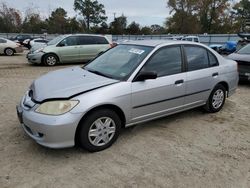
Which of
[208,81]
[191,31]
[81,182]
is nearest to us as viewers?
[81,182]

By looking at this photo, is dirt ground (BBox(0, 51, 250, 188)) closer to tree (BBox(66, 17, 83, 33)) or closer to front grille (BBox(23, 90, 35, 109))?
front grille (BBox(23, 90, 35, 109))

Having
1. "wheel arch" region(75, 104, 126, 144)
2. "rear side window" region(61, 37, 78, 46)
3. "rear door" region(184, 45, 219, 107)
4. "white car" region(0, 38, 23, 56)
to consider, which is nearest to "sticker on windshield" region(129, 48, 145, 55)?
"rear door" region(184, 45, 219, 107)

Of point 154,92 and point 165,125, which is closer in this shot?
point 154,92

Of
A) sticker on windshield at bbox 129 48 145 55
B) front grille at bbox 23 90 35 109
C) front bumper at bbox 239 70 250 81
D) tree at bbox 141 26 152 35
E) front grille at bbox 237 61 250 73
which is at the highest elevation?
tree at bbox 141 26 152 35

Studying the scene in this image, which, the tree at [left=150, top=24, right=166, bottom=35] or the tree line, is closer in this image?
the tree line

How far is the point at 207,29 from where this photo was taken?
207 ft

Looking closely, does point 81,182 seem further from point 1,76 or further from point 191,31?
point 191,31

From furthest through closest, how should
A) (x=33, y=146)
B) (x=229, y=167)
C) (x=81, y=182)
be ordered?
1. (x=33, y=146)
2. (x=229, y=167)
3. (x=81, y=182)

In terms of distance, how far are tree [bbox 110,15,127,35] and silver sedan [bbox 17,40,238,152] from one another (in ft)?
210

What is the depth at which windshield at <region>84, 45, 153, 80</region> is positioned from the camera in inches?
164

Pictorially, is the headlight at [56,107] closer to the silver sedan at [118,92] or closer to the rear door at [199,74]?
the silver sedan at [118,92]

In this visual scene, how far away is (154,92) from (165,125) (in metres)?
0.86

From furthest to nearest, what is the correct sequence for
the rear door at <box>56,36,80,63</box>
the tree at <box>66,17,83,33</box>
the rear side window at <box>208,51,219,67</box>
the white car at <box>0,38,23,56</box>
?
the tree at <box>66,17,83,33</box> < the white car at <box>0,38,23,56</box> < the rear door at <box>56,36,80,63</box> < the rear side window at <box>208,51,219,67</box>

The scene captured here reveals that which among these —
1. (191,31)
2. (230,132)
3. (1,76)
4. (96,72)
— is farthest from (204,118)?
(191,31)
